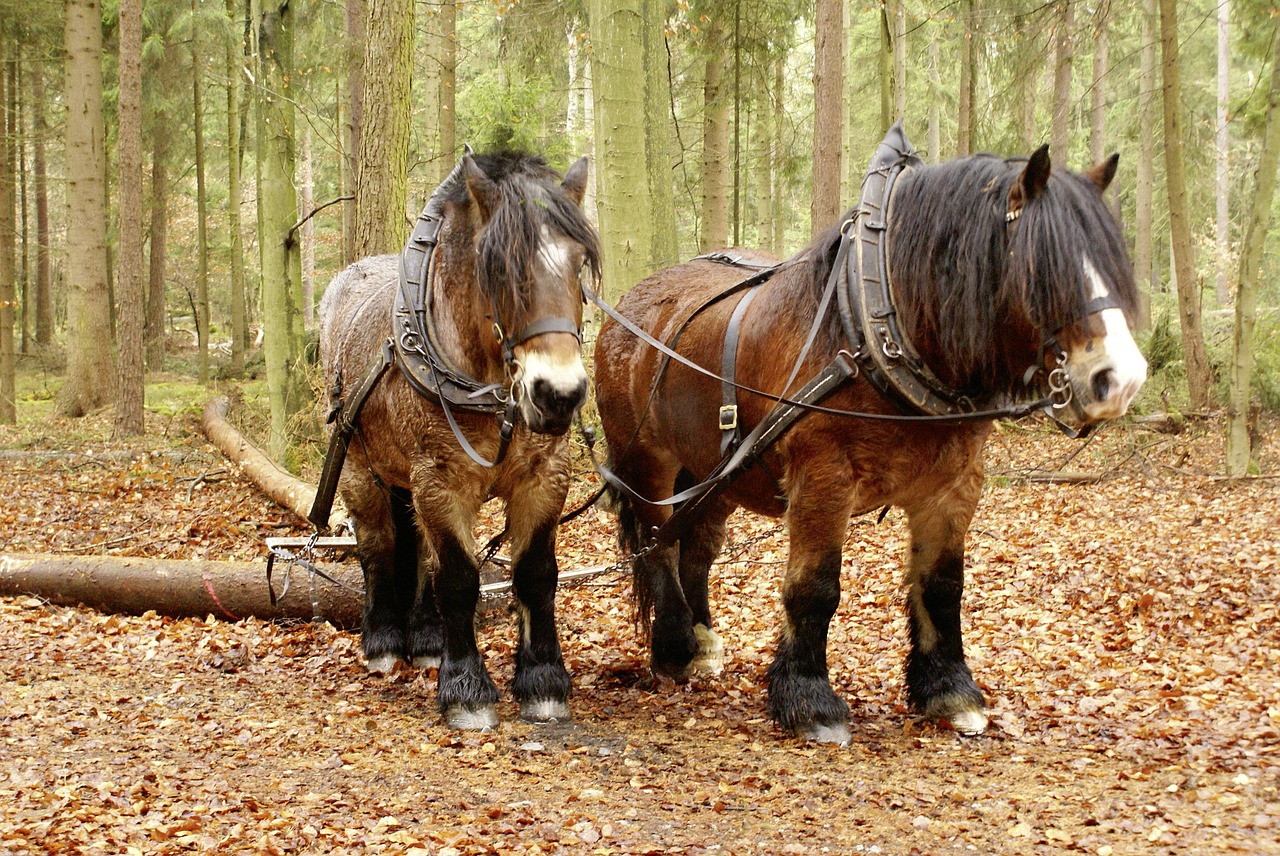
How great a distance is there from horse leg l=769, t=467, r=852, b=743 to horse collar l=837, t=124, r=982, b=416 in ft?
1.43

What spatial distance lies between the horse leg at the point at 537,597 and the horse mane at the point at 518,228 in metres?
0.97

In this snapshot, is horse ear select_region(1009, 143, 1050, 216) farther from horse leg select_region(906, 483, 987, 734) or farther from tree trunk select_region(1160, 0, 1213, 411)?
tree trunk select_region(1160, 0, 1213, 411)

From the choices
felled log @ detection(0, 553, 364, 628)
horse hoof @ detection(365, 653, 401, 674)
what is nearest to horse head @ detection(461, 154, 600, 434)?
horse hoof @ detection(365, 653, 401, 674)

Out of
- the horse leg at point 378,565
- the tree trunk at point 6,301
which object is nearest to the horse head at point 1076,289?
the horse leg at point 378,565

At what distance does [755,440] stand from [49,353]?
88.8 ft

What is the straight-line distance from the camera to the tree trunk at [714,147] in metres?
13.4

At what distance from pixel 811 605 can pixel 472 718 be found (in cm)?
159

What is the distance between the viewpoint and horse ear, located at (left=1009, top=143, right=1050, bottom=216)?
347 cm

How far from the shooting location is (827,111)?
10.9m

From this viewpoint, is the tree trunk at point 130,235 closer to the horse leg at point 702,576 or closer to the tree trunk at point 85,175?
the tree trunk at point 85,175

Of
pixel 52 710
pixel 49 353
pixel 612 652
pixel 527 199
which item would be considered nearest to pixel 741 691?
pixel 612 652

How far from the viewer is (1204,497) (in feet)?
30.8

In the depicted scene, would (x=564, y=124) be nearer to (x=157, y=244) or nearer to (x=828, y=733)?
(x=157, y=244)

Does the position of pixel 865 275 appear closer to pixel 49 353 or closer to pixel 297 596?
pixel 297 596
